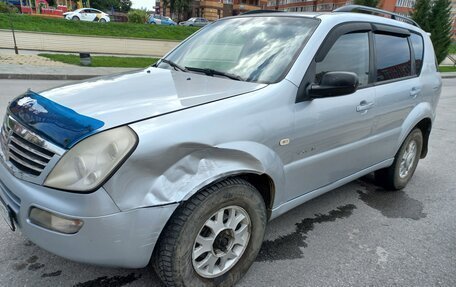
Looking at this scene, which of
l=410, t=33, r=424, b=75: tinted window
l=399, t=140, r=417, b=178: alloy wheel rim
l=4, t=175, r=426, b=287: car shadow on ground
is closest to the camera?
l=4, t=175, r=426, b=287: car shadow on ground

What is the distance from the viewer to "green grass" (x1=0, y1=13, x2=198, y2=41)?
22000mm

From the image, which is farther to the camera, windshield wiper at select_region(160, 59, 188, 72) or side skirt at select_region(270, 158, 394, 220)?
windshield wiper at select_region(160, 59, 188, 72)

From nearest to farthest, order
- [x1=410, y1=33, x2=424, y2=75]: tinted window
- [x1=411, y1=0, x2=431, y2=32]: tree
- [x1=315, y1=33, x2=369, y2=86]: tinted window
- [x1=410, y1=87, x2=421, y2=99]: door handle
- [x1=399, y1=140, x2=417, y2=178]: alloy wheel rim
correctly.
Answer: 1. [x1=315, y1=33, x2=369, y2=86]: tinted window
2. [x1=410, y1=87, x2=421, y2=99]: door handle
3. [x1=410, y1=33, x2=424, y2=75]: tinted window
4. [x1=399, y1=140, x2=417, y2=178]: alloy wheel rim
5. [x1=411, y1=0, x2=431, y2=32]: tree

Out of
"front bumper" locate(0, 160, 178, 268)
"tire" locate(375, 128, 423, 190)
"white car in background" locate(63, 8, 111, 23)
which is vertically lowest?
"tire" locate(375, 128, 423, 190)

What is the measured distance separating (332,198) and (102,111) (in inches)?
106

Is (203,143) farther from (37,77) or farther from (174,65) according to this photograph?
(37,77)

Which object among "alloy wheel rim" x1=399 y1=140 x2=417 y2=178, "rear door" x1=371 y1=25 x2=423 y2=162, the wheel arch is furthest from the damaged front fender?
"alloy wheel rim" x1=399 y1=140 x2=417 y2=178

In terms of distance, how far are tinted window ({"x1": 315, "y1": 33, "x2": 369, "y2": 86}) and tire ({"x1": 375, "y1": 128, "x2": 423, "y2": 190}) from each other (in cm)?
119

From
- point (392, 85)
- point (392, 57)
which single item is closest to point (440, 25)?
Answer: point (392, 57)

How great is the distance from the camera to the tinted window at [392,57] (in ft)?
10.8

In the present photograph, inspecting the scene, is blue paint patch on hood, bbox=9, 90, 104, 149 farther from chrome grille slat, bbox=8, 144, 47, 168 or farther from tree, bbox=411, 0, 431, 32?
tree, bbox=411, 0, 431, 32

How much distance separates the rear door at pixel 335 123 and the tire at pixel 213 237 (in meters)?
0.45

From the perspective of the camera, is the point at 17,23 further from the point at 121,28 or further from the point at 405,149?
the point at 405,149

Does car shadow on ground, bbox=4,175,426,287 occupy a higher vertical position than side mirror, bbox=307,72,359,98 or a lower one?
lower
